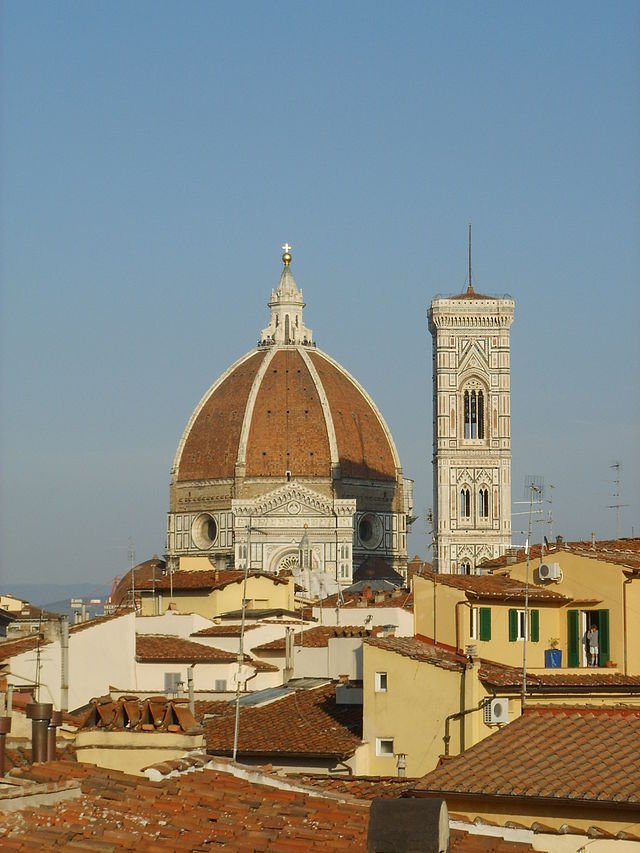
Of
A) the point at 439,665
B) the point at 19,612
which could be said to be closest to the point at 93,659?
the point at 439,665

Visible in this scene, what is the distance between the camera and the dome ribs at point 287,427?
111938mm

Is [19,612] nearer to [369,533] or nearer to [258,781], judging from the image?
[258,781]

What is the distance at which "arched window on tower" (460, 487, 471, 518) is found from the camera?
339 ft

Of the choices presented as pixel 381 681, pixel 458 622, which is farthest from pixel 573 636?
pixel 381 681

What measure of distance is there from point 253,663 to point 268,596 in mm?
19072

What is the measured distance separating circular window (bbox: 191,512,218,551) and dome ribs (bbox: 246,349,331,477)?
3043 millimetres

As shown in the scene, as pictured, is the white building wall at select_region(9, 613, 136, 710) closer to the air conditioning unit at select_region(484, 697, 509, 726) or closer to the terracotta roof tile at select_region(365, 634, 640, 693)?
the terracotta roof tile at select_region(365, 634, 640, 693)

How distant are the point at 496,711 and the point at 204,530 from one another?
94488mm

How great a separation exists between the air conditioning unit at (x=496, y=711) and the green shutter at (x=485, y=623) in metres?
4.33

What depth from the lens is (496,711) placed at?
1733 centimetres

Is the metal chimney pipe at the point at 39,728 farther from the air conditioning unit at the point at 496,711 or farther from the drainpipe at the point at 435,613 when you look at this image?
the drainpipe at the point at 435,613

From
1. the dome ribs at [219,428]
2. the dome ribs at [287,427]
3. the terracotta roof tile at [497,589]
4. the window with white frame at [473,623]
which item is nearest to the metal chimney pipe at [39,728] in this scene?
the terracotta roof tile at [497,589]

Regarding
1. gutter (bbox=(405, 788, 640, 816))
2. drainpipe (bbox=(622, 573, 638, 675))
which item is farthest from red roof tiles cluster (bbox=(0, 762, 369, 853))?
drainpipe (bbox=(622, 573, 638, 675))

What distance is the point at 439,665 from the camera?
1844 cm
